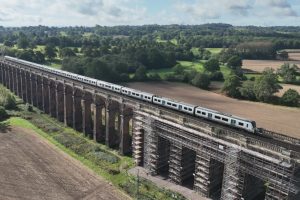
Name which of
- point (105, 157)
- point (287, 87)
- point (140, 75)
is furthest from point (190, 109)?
point (140, 75)

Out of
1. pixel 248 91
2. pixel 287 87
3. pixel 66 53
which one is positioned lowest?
pixel 248 91

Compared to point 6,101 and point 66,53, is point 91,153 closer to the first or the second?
point 6,101

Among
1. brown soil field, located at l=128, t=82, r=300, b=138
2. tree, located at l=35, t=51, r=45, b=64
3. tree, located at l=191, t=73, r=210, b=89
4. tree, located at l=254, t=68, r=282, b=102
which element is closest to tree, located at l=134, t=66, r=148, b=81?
brown soil field, located at l=128, t=82, r=300, b=138

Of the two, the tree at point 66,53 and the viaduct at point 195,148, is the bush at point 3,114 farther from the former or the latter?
the tree at point 66,53

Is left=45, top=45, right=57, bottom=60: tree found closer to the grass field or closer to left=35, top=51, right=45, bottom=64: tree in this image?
left=35, top=51, right=45, bottom=64: tree

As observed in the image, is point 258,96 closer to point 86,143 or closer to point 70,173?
point 86,143

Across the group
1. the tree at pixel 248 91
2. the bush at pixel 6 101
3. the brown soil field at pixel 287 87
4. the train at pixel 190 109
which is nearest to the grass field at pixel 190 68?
the brown soil field at pixel 287 87

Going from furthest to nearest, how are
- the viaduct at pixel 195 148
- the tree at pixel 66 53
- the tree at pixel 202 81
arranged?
the tree at pixel 66 53, the tree at pixel 202 81, the viaduct at pixel 195 148
